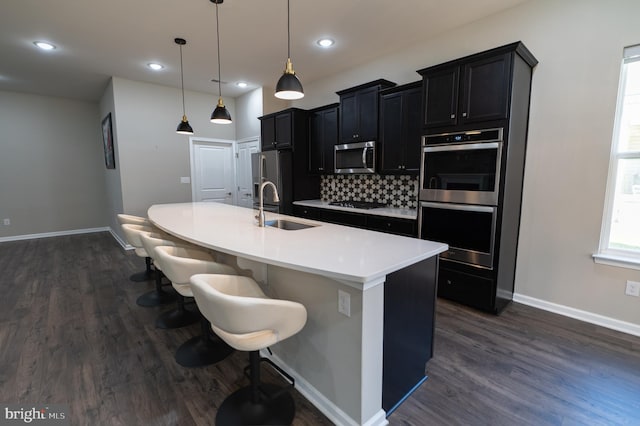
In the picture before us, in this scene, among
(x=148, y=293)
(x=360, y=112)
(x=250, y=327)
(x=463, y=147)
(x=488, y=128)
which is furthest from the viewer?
(x=360, y=112)

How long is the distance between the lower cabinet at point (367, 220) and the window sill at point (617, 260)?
1502 millimetres

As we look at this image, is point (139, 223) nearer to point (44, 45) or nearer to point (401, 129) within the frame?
point (44, 45)

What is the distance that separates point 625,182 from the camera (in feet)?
8.00

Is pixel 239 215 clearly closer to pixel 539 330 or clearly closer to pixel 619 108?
pixel 539 330

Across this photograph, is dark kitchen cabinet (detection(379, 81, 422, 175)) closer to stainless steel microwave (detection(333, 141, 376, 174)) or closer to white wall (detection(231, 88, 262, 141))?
stainless steel microwave (detection(333, 141, 376, 174))

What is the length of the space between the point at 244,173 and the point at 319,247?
4779 millimetres

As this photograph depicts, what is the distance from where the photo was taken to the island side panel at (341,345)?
4.74ft

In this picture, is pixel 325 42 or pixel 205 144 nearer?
pixel 325 42

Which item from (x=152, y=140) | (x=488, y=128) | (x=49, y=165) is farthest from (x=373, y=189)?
(x=49, y=165)

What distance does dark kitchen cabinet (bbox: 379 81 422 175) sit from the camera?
337cm

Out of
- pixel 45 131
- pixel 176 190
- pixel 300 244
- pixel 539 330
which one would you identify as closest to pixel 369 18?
pixel 300 244

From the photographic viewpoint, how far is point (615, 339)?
2340mm

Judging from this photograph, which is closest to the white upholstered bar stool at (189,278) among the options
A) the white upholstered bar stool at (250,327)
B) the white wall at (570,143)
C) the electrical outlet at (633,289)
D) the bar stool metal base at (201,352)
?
the bar stool metal base at (201,352)

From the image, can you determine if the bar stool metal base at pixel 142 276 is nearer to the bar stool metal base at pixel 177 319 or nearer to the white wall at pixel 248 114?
the bar stool metal base at pixel 177 319
